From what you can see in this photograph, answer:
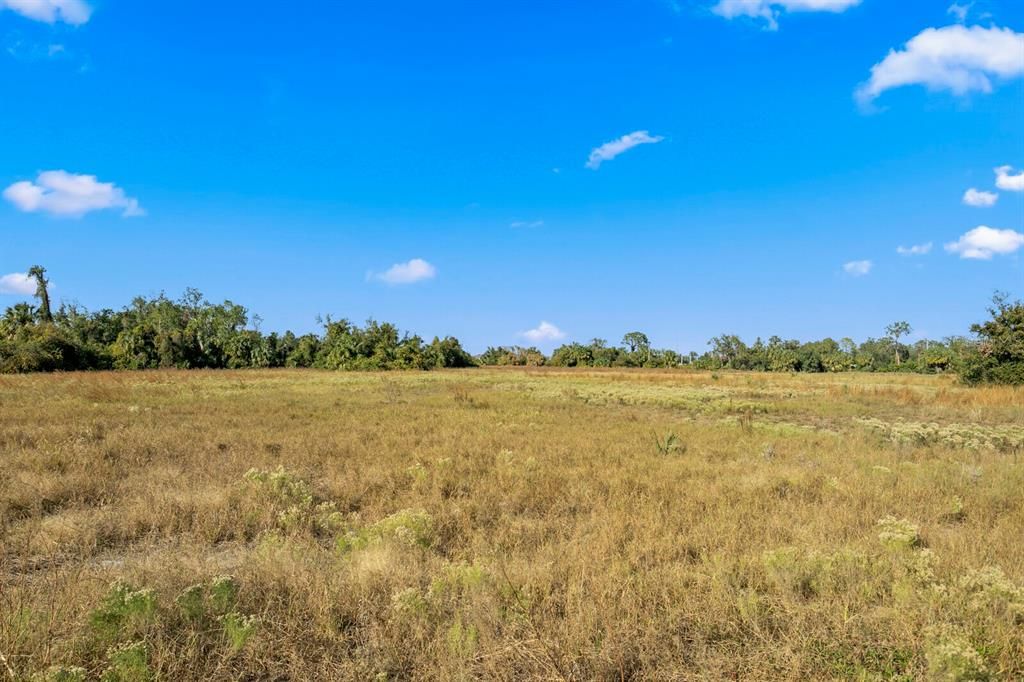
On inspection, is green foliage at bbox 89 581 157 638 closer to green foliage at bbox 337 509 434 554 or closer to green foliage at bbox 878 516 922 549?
green foliage at bbox 337 509 434 554

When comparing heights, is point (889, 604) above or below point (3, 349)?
below

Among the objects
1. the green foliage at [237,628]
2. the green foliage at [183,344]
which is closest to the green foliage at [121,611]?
the green foliage at [237,628]

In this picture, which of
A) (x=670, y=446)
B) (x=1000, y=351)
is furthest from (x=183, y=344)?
(x=1000, y=351)

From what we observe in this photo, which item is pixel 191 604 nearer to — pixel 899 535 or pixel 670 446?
pixel 899 535

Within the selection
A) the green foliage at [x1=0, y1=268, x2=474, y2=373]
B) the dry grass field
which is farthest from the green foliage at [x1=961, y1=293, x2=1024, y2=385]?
the green foliage at [x1=0, y1=268, x2=474, y2=373]

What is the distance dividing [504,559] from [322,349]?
6907 centimetres

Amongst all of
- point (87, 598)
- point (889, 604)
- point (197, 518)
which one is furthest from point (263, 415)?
point (889, 604)

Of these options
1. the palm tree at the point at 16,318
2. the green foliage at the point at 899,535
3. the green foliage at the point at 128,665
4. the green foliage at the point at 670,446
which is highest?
the palm tree at the point at 16,318

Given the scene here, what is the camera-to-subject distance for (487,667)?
10.1ft

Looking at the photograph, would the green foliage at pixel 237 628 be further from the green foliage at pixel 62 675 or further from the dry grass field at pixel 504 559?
the green foliage at pixel 62 675

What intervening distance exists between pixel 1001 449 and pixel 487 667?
14254 mm

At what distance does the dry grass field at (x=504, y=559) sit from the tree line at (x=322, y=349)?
1127 inches

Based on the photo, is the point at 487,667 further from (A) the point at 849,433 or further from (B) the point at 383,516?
(A) the point at 849,433

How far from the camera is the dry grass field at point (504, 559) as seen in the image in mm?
3184
